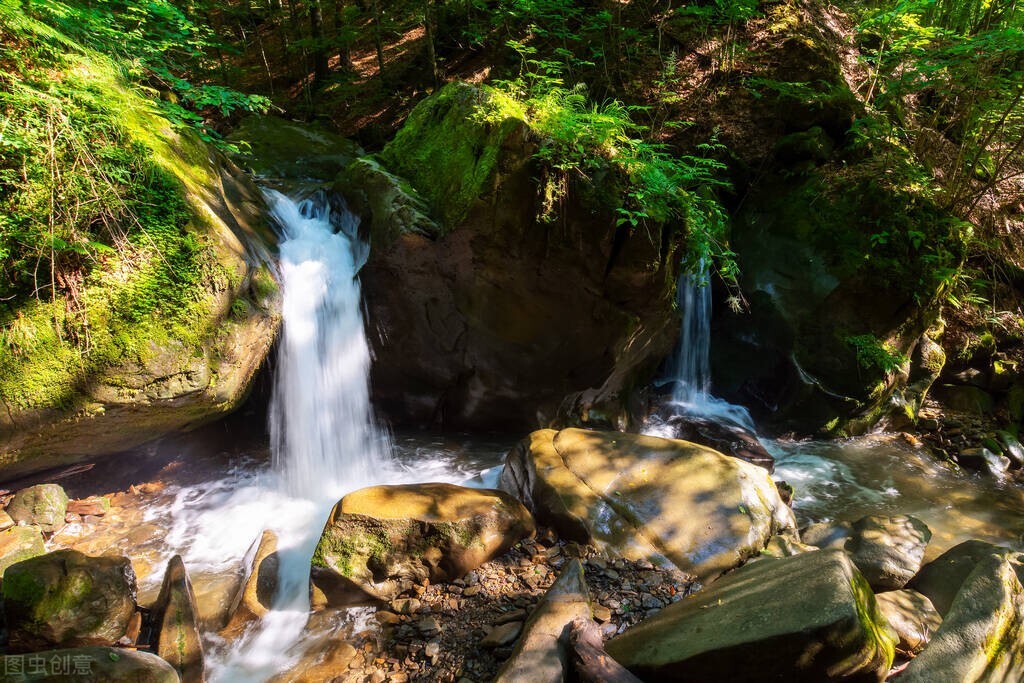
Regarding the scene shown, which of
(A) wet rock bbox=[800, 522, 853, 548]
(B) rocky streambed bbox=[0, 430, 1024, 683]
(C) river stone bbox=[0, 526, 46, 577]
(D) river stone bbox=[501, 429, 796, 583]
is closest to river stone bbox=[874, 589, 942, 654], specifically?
(B) rocky streambed bbox=[0, 430, 1024, 683]

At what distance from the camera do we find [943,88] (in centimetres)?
788

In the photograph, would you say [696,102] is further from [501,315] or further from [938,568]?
[938,568]

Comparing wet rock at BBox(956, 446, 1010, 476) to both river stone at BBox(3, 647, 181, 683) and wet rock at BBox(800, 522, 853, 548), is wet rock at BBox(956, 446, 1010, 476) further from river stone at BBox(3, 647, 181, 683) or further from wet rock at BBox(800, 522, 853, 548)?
river stone at BBox(3, 647, 181, 683)

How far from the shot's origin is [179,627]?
3.13 meters

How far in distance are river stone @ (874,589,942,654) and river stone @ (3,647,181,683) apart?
415 centimetres

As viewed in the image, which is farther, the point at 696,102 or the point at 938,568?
Result: the point at 696,102

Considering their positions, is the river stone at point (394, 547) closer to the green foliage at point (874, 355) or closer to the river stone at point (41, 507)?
the river stone at point (41, 507)

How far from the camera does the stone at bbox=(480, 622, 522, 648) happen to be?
2.98 metres

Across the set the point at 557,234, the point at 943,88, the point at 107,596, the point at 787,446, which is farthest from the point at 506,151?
the point at 943,88

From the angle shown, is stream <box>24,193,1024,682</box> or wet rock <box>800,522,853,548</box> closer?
stream <box>24,193,1024,682</box>

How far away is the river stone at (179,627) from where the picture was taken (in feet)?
9.82

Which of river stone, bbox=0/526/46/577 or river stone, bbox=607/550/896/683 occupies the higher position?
river stone, bbox=607/550/896/683

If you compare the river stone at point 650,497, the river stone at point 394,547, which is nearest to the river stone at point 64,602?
the river stone at point 394,547

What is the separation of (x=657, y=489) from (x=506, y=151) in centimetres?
355
